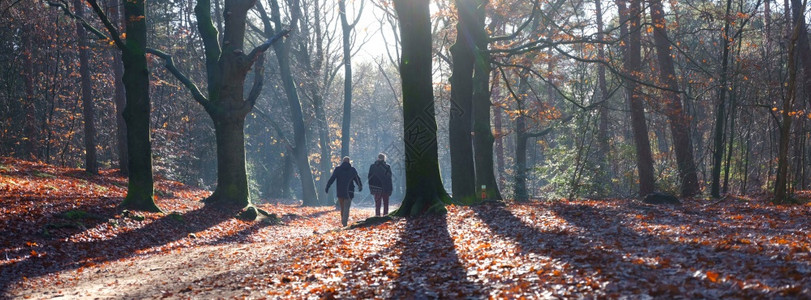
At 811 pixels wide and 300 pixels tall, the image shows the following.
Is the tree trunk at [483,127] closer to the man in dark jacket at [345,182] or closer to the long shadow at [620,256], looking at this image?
the man in dark jacket at [345,182]

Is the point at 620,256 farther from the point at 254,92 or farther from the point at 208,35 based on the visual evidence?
the point at 208,35

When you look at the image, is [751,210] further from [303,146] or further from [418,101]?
[303,146]

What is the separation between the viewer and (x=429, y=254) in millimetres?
8164

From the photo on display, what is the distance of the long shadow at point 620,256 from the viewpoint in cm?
505

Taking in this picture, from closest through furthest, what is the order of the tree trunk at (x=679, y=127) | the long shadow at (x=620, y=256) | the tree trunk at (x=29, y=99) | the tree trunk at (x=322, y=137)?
the long shadow at (x=620, y=256) → the tree trunk at (x=679, y=127) → the tree trunk at (x=29, y=99) → the tree trunk at (x=322, y=137)

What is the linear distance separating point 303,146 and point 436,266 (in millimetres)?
22603

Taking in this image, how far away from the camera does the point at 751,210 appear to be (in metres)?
11.5

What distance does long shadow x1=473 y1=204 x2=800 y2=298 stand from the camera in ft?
16.6

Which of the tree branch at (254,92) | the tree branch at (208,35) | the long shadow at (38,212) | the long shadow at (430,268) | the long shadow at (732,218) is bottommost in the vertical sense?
the long shadow at (430,268)

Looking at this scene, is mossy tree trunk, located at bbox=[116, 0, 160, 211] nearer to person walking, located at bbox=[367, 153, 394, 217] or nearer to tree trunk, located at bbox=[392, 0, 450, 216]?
person walking, located at bbox=[367, 153, 394, 217]

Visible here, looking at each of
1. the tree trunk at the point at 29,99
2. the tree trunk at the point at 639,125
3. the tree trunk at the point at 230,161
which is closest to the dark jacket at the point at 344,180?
the tree trunk at the point at 230,161

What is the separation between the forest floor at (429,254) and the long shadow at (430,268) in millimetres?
24

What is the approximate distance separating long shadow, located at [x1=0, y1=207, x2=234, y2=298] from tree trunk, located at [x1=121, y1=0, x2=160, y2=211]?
37.1 inches

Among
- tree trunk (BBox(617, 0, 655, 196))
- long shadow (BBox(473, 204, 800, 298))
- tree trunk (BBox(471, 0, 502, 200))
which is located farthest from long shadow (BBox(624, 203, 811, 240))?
tree trunk (BBox(617, 0, 655, 196))
